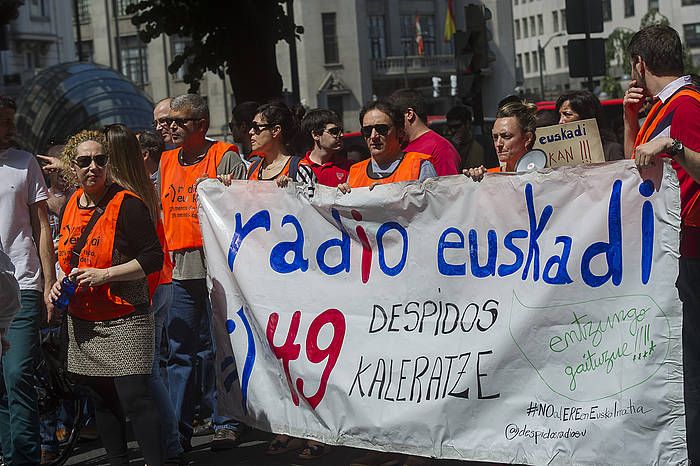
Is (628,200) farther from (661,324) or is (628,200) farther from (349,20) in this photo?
(349,20)

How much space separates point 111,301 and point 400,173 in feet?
5.21

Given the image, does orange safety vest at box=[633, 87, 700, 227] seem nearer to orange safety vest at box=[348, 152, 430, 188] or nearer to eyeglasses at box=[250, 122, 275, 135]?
orange safety vest at box=[348, 152, 430, 188]

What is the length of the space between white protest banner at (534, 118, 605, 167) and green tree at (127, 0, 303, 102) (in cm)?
1140

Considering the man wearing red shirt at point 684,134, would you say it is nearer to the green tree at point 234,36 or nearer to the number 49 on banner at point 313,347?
the number 49 on banner at point 313,347

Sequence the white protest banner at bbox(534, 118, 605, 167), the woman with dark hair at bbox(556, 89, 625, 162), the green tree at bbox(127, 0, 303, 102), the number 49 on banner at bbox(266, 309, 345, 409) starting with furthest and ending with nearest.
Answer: the green tree at bbox(127, 0, 303, 102) → the woman with dark hair at bbox(556, 89, 625, 162) → the number 49 on banner at bbox(266, 309, 345, 409) → the white protest banner at bbox(534, 118, 605, 167)

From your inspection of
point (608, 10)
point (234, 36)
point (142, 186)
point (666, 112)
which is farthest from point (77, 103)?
point (608, 10)

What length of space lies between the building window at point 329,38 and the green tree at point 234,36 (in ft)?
176

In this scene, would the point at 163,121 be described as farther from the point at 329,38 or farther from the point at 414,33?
the point at 414,33

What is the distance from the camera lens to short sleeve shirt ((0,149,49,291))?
22.2ft

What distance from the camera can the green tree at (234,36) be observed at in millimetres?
17562

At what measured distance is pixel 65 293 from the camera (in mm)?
6105

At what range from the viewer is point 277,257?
6.66m

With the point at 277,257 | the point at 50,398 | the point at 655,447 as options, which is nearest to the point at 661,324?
the point at 655,447

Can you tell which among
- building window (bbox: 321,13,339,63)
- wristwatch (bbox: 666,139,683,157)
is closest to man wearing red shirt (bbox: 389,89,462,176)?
wristwatch (bbox: 666,139,683,157)
